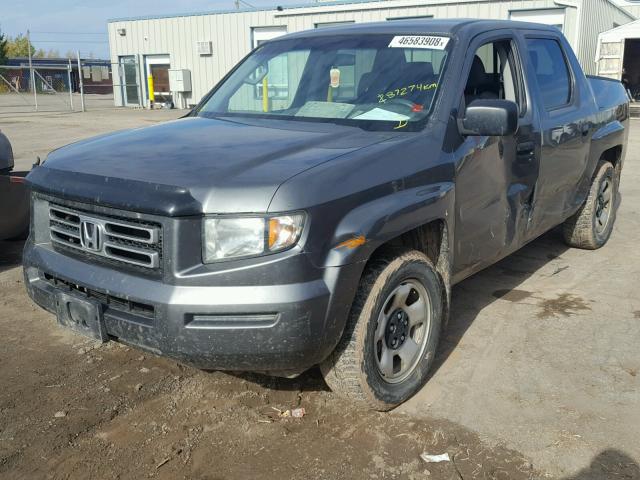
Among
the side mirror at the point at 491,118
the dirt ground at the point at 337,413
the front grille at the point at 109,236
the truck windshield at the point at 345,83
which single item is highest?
the truck windshield at the point at 345,83

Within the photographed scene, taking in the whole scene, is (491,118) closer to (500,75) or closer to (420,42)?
(420,42)

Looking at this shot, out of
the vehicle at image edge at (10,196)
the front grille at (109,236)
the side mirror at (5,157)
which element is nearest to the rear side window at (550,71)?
the front grille at (109,236)

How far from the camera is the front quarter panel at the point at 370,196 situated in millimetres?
2681

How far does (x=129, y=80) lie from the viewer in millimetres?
30844

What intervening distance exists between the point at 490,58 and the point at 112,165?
2523 mm

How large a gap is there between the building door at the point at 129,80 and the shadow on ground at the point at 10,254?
25.4m

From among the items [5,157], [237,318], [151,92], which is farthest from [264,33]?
[237,318]

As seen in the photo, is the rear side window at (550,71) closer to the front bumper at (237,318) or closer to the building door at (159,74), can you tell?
the front bumper at (237,318)

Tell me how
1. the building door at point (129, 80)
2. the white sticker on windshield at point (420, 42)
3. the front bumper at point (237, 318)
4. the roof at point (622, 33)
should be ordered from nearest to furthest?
the front bumper at point (237, 318) → the white sticker on windshield at point (420, 42) → the roof at point (622, 33) → the building door at point (129, 80)

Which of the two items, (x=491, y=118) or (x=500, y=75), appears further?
(x=500, y=75)

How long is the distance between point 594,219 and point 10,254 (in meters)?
5.39

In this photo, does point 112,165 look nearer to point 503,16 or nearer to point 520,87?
point 520,87

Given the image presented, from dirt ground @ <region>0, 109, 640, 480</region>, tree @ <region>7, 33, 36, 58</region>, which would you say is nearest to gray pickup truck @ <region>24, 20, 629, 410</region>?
dirt ground @ <region>0, 109, 640, 480</region>

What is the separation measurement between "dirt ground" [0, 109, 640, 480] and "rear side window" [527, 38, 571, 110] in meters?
1.51
